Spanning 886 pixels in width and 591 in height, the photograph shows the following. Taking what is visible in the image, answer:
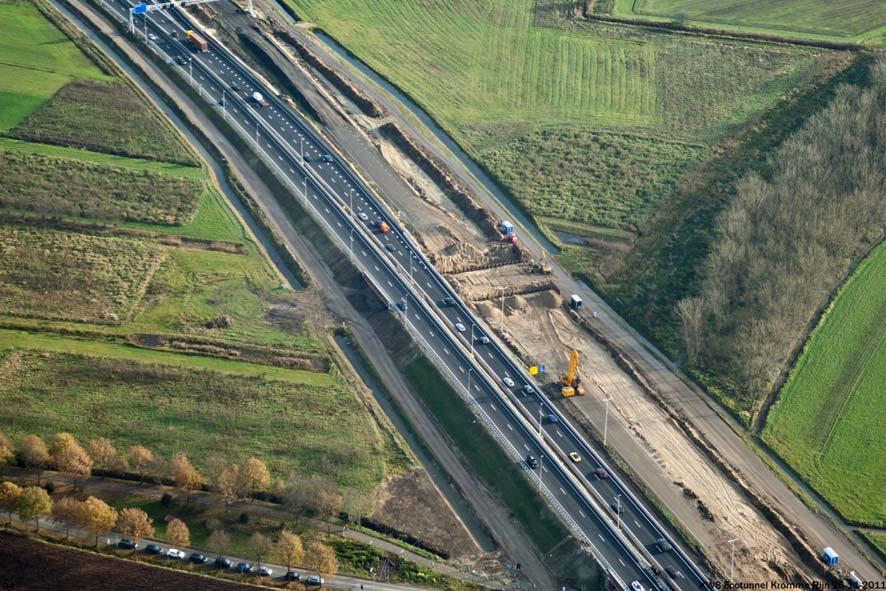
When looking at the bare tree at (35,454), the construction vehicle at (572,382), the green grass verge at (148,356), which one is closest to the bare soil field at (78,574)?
the bare tree at (35,454)

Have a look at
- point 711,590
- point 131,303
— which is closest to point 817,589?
point 711,590

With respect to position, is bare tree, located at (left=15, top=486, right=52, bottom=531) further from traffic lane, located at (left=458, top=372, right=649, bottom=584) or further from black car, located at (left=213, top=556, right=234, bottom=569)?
traffic lane, located at (left=458, top=372, right=649, bottom=584)

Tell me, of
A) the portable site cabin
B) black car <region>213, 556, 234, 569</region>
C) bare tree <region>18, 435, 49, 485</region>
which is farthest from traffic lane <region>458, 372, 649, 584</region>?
bare tree <region>18, 435, 49, 485</region>

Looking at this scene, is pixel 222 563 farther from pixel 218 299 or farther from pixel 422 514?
pixel 218 299

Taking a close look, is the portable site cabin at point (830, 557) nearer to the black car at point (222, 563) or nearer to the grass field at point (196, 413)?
the grass field at point (196, 413)

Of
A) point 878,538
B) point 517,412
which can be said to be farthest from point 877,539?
point 517,412

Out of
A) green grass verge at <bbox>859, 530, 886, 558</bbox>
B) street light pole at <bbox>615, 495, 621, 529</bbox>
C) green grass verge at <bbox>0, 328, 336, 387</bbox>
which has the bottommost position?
green grass verge at <bbox>0, 328, 336, 387</bbox>
